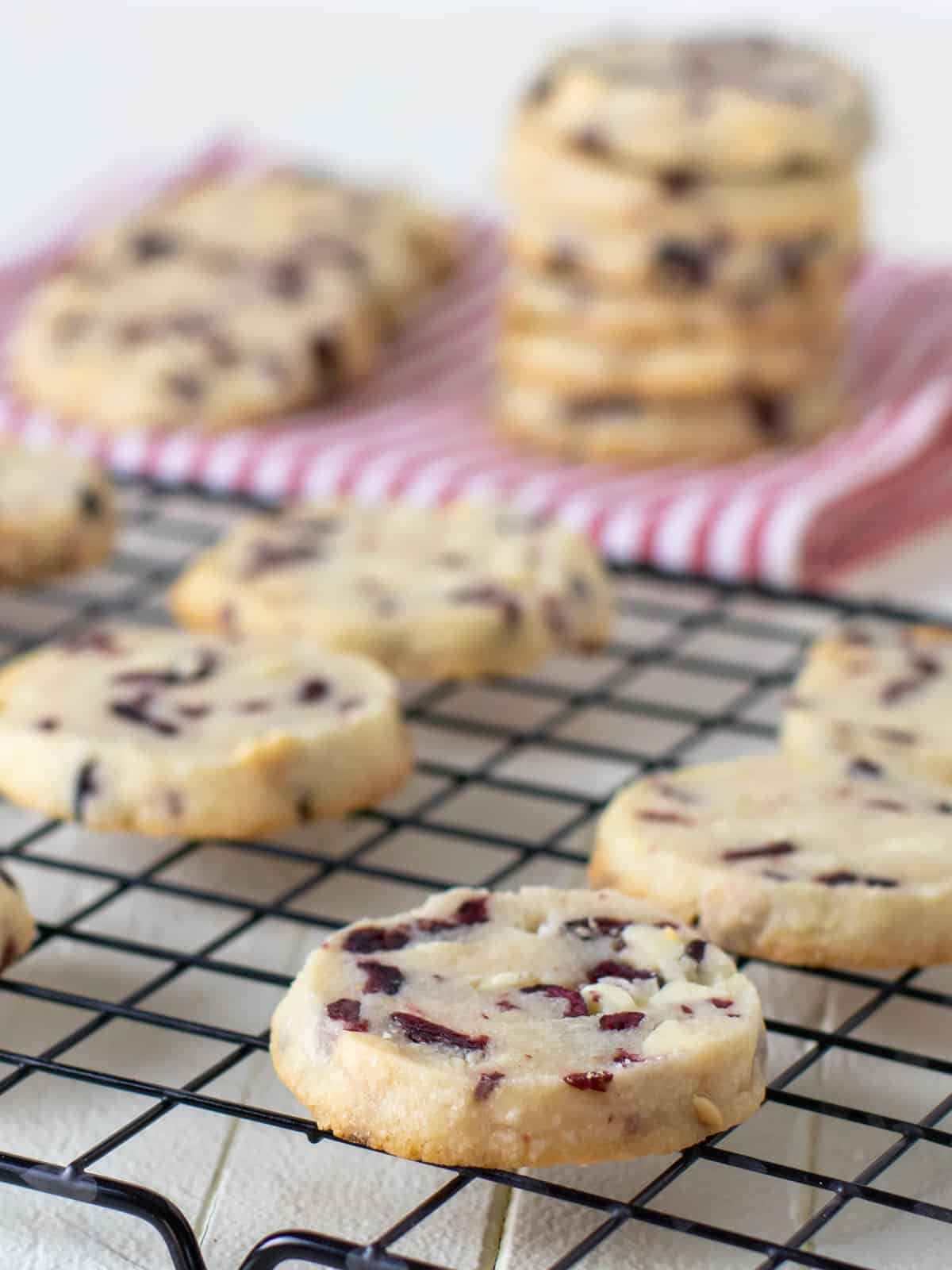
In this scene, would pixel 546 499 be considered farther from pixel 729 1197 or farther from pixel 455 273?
pixel 729 1197

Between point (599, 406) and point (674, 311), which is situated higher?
point (674, 311)

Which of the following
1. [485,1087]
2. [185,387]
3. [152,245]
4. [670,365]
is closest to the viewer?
[485,1087]

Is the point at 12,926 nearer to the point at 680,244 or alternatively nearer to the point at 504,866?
the point at 504,866

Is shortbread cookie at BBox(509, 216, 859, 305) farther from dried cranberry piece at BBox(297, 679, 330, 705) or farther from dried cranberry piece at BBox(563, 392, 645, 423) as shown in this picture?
dried cranberry piece at BBox(297, 679, 330, 705)

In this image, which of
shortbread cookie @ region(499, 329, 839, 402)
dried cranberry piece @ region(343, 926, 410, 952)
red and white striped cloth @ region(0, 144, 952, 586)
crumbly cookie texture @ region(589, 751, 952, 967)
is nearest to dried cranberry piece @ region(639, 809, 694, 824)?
crumbly cookie texture @ region(589, 751, 952, 967)

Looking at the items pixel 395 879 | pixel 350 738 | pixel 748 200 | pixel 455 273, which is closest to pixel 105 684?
pixel 350 738

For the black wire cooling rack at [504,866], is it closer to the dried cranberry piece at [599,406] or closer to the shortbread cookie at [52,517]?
the shortbread cookie at [52,517]

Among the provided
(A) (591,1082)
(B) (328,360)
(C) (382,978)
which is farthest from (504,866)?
(B) (328,360)
